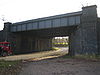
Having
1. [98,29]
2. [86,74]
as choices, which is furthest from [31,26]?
[86,74]

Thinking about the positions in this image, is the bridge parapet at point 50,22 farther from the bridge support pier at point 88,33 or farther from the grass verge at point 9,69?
the grass verge at point 9,69

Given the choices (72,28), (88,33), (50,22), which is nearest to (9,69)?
(88,33)

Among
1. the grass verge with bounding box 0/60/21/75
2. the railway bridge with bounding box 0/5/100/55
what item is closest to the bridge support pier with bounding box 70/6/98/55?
the railway bridge with bounding box 0/5/100/55

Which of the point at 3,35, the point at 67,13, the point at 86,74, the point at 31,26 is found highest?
the point at 67,13

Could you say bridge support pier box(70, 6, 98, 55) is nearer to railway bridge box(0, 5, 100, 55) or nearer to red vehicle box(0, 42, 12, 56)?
railway bridge box(0, 5, 100, 55)

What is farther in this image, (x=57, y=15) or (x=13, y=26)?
(x=13, y=26)

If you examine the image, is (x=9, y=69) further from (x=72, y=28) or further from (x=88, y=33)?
(x=72, y=28)

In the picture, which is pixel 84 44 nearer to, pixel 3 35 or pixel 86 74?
pixel 86 74

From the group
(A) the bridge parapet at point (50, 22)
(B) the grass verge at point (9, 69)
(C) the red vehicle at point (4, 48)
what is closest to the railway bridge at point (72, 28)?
(A) the bridge parapet at point (50, 22)

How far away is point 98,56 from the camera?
17750mm

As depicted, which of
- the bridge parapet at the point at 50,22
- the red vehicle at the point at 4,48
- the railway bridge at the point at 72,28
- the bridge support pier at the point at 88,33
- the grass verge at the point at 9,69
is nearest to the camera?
the grass verge at the point at 9,69

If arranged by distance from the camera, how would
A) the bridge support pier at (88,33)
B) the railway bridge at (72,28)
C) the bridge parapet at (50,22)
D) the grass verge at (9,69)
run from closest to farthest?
the grass verge at (9,69) < the bridge support pier at (88,33) < the railway bridge at (72,28) < the bridge parapet at (50,22)

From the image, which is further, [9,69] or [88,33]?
[88,33]

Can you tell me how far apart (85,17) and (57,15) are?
7.52 metres
